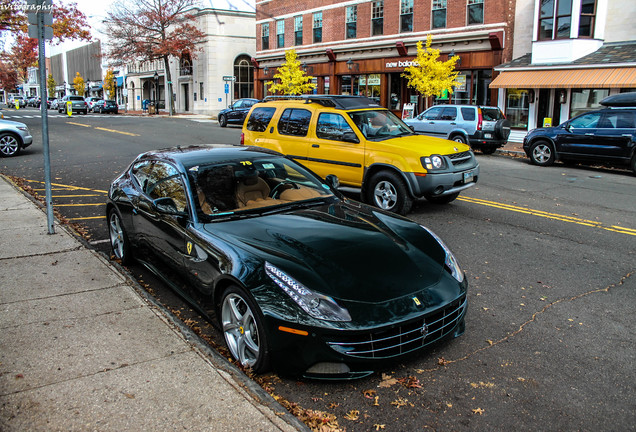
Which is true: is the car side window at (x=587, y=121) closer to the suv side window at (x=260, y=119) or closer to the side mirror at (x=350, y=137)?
the side mirror at (x=350, y=137)

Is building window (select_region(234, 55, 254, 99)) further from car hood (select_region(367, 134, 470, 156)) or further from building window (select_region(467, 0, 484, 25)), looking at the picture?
car hood (select_region(367, 134, 470, 156))

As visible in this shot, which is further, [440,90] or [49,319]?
[440,90]

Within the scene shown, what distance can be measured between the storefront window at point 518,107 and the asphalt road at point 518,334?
15.5 metres

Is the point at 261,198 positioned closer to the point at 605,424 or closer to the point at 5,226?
the point at 605,424

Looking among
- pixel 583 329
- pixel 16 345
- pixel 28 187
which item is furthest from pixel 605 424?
pixel 28 187

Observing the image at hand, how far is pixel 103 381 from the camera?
3527 mm

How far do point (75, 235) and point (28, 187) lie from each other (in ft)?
17.0

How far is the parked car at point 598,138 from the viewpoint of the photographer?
573 inches

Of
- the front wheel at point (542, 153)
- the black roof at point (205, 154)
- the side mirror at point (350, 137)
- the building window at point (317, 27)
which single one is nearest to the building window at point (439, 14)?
the building window at point (317, 27)

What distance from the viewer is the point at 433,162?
8562mm

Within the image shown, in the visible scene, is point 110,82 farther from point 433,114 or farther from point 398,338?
point 398,338

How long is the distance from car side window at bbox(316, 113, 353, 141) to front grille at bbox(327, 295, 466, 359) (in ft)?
19.3

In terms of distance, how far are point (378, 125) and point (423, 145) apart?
989 millimetres

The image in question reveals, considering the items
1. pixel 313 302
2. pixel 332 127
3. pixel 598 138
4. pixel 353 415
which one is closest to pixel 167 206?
pixel 313 302
